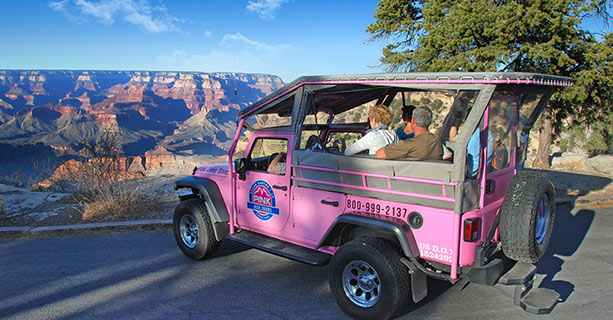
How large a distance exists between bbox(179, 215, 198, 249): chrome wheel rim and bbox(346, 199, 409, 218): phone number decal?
2.42 metres

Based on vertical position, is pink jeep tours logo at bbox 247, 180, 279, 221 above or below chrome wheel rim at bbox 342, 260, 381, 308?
above

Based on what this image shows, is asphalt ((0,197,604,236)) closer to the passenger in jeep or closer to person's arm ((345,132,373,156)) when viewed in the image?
person's arm ((345,132,373,156))

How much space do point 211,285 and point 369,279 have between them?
187 cm

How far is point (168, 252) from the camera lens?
5488 mm

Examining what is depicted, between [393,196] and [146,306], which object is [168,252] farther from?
[393,196]

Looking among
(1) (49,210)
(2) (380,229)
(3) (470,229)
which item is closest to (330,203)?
(2) (380,229)

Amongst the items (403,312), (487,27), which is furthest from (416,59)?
(403,312)

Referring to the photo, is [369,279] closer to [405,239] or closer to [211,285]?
[405,239]

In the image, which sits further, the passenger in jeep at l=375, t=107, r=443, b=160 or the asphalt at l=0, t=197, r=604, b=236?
the asphalt at l=0, t=197, r=604, b=236

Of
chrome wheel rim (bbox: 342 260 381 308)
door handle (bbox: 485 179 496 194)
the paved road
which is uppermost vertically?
door handle (bbox: 485 179 496 194)

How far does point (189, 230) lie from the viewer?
5285 millimetres

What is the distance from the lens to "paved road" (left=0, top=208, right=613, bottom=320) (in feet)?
12.2

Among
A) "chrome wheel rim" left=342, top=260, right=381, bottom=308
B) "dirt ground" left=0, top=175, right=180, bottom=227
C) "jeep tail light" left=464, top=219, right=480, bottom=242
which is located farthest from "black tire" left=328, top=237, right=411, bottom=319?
"dirt ground" left=0, top=175, right=180, bottom=227

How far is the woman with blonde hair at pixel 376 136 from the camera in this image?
383cm
